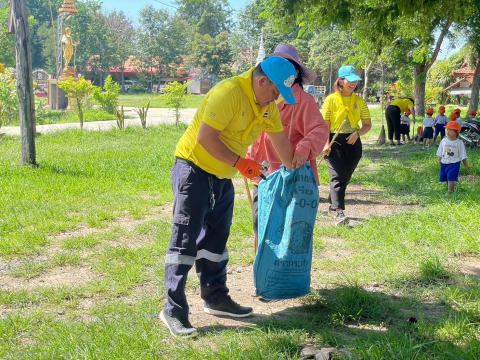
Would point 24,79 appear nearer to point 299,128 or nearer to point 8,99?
point 299,128

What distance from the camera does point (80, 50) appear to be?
2618 inches

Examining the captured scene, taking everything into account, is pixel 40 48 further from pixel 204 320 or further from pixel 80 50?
pixel 204 320

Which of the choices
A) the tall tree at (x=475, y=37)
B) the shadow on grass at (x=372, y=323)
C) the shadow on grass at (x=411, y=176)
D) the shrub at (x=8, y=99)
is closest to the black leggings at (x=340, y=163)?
the shadow on grass at (x=411, y=176)

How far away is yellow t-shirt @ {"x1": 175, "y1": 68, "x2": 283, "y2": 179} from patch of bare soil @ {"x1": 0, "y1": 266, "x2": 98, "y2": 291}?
1.72 meters

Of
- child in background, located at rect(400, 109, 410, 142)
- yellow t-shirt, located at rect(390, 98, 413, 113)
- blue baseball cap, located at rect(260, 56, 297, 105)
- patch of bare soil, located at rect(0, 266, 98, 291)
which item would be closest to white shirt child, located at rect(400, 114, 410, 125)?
child in background, located at rect(400, 109, 410, 142)

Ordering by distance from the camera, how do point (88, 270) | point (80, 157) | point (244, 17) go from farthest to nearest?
point (244, 17), point (80, 157), point (88, 270)

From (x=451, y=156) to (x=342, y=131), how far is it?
2.79m

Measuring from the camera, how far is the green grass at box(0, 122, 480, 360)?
10.6 ft

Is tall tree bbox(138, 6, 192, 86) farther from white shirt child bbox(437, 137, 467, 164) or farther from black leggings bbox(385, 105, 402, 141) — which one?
white shirt child bbox(437, 137, 467, 164)

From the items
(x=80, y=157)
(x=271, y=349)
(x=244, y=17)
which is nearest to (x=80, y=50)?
(x=244, y=17)

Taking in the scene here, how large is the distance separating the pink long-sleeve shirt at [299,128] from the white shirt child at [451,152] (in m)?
4.51

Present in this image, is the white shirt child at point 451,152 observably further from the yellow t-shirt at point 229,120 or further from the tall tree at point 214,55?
the tall tree at point 214,55

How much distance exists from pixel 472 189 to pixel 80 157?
7095mm

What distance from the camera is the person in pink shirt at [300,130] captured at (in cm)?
400
